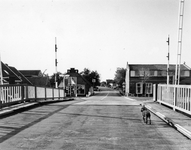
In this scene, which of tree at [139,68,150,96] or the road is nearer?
the road

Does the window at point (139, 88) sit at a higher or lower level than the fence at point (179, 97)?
lower

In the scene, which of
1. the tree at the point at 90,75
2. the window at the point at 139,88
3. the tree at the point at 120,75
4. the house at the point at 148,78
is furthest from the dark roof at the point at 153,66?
the tree at the point at 90,75

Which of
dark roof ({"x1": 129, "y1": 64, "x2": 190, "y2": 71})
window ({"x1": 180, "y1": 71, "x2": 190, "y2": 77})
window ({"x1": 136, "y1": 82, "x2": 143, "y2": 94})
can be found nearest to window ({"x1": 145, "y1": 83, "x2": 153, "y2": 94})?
window ({"x1": 136, "y1": 82, "x2": 143, "y2": 94})

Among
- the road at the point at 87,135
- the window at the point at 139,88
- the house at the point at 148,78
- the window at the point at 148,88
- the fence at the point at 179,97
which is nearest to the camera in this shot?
the road at the point at 87,135

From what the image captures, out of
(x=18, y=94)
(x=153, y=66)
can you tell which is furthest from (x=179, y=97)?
(x=153, y=66)

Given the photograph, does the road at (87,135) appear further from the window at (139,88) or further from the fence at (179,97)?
the window at (139,88)

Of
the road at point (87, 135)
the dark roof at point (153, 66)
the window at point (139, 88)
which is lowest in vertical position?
the window at point (139, 88)

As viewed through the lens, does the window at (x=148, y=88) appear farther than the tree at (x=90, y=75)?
No

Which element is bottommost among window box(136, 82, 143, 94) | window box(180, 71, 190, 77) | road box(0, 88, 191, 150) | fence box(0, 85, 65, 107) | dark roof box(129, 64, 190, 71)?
window box(136, 82, 143, 94)

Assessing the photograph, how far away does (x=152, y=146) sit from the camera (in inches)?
206

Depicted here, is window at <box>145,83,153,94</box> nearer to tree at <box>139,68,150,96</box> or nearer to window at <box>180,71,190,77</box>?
tree at <box>139,68,150,96</box>

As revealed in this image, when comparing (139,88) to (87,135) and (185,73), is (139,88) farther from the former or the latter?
(87,135)

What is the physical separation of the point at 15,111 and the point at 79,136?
5145mm

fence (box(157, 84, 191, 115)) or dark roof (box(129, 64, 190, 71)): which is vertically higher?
dark roof (box(129, 64, 190, 71))
